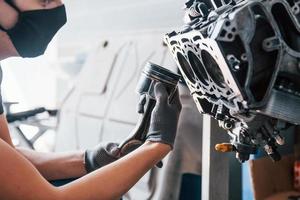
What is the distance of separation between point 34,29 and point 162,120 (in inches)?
19.1

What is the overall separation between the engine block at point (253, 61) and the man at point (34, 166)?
28 centimetres

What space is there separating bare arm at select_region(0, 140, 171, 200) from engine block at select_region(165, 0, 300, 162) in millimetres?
322

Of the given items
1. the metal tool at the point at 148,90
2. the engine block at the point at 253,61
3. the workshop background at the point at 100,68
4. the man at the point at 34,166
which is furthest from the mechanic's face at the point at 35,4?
the workshop background at the point at 100,68

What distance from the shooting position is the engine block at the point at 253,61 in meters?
0.75

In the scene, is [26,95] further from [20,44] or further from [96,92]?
[20,44]

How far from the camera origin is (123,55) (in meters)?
2.09

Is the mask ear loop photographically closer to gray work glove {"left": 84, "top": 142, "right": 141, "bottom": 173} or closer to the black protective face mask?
the black protective face mask

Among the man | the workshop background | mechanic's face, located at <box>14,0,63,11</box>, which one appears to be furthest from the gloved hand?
mechanic's face, located at <box>14,0,63,11</box>

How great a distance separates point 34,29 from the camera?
117 centimetres

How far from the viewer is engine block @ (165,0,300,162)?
0.75 metres

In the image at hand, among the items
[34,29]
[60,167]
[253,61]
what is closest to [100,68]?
[60,167]

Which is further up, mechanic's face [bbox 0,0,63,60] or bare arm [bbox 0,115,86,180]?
mechanic's face [bbox 0,0,63,60]

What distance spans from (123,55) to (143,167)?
108 centimetres

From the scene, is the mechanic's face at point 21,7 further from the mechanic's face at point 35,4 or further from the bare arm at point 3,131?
the bare arm at point 3,131
